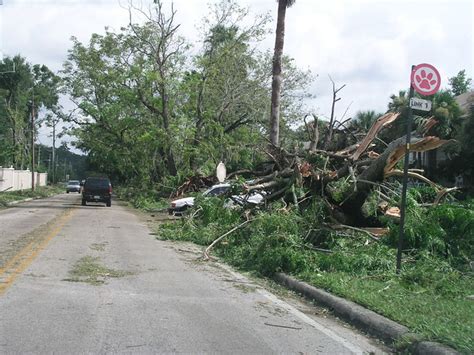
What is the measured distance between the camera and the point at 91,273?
10.2m

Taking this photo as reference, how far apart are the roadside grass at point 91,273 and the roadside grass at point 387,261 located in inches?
118

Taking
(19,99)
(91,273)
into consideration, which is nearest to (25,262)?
(91,273)

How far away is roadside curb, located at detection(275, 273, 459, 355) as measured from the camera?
5.87 meters

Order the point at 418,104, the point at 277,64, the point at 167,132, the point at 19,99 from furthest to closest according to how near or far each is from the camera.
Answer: the point at 19,99, the point at 167,132, the point at 277,64, the point at 418,104

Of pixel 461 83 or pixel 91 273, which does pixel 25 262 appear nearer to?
pixel 91 273

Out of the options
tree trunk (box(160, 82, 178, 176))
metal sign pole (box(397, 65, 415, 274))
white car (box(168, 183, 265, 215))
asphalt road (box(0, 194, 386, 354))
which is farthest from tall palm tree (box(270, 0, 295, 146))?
tree trunk (box(160, 82, 178, 176))

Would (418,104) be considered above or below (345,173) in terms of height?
above

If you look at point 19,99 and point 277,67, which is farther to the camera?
point 19,99

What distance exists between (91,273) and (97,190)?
82.5ft

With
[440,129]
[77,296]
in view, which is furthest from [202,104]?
[77,296]

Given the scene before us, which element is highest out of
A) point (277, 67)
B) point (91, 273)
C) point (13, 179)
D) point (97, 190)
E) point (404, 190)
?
point (277, 67)

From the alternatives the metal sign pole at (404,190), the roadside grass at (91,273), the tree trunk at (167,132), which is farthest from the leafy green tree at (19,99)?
the metal sign pole at (404,190)

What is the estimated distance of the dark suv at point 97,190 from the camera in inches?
1363

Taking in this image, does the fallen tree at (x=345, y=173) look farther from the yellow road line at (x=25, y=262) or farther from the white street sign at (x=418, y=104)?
the yellow road line at (x=25, y=262)
